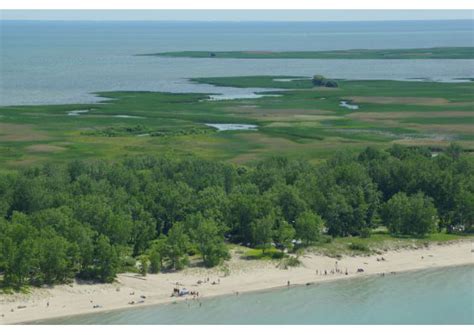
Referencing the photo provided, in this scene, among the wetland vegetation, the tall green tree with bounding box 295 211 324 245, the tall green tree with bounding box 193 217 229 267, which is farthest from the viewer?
the tall green tree with bounding box 295 211 324 245

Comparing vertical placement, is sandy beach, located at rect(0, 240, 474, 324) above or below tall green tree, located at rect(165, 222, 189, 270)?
below

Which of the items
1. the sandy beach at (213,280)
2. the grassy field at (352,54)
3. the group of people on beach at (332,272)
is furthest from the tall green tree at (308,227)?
the grassy field at (352,54)

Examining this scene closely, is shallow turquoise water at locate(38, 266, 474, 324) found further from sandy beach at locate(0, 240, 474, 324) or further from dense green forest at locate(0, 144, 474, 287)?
dense green forest at locate(0, 144, 474, 287)

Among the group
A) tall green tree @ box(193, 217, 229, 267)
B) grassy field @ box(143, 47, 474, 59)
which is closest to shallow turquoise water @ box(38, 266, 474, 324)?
tall green tree @ box(193, 217, 229, 267)

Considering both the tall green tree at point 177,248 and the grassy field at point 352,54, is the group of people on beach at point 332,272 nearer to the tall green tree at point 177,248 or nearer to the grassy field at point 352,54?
the tall green tree at point 177,248

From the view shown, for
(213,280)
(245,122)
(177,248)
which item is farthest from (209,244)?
(245,122)
